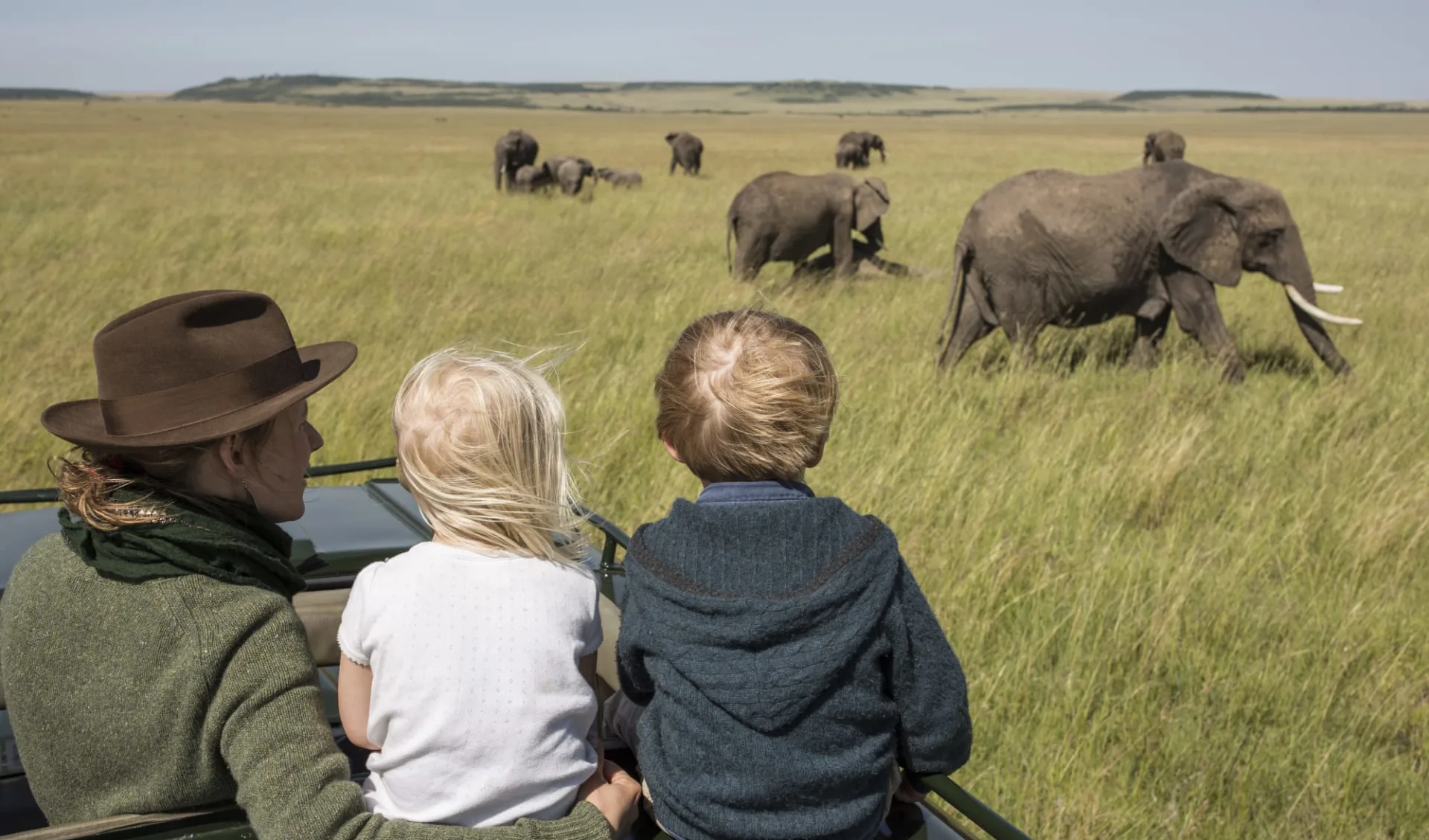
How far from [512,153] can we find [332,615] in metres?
23.5

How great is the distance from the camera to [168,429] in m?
1.76

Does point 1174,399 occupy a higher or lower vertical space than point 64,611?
lower

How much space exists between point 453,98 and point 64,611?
19424 cm

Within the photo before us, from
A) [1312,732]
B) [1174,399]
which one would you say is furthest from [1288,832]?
[1174,399]

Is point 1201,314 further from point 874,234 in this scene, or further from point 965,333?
point 874,234

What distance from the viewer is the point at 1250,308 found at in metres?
10.4

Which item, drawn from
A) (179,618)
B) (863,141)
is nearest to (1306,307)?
(179,618)

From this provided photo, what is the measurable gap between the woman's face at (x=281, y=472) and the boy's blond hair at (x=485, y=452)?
7.7 inches

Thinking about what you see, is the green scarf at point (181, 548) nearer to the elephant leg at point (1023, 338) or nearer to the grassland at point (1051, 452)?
the grassland at point (1051, 452)

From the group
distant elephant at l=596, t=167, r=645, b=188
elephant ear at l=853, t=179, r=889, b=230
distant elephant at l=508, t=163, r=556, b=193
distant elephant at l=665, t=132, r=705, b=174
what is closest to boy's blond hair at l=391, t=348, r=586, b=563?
Result: elephant ear at l=853, t=179, r=889, b=230

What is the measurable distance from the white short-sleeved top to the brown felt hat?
315mm

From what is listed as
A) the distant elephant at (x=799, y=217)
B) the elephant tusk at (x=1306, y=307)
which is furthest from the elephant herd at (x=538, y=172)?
the elephant tusk at (x=1306, y=307)

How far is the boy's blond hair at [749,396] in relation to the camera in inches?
74.5

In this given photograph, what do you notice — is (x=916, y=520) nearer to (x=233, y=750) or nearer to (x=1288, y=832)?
(x=1288, y=832)
